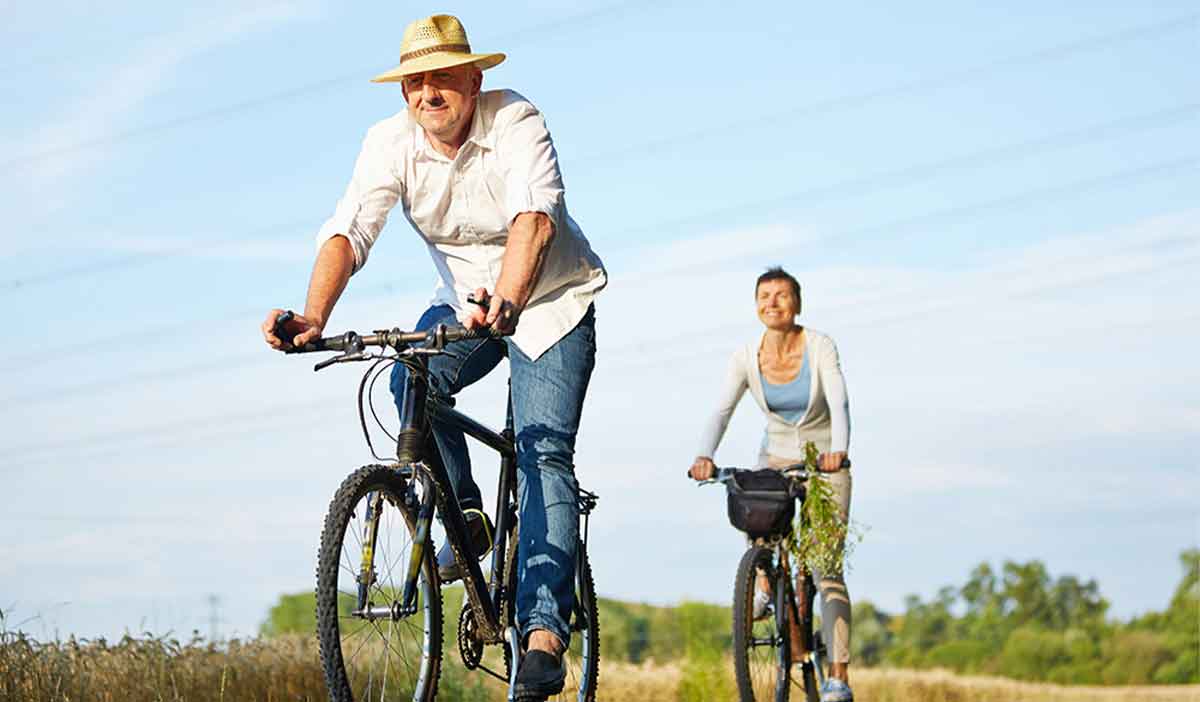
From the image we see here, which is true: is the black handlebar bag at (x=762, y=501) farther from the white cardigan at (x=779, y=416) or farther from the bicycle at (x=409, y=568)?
the bicycle at (x=409, y=568)

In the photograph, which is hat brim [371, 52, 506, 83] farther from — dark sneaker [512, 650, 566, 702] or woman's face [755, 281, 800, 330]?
woman's face [755, 281, 800, 330]

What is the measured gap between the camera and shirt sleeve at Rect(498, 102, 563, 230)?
231 inches

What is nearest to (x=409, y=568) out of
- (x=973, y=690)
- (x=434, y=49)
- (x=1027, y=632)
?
(x=434, y=49)

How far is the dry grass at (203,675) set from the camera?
782 cm

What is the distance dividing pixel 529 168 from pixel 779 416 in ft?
13.3


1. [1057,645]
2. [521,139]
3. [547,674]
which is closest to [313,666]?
[547,674]

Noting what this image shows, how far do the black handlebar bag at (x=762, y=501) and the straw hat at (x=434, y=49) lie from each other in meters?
3.89

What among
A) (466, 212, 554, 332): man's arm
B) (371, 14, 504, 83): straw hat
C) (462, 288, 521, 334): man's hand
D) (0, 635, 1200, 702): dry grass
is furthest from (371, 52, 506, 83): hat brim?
(0, 635, 1200, 702): dry grass

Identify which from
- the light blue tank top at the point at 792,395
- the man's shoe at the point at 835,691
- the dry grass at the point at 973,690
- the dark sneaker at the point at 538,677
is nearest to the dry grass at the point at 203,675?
the dry grass at the point at 973,690

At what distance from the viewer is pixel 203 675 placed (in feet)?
28.9

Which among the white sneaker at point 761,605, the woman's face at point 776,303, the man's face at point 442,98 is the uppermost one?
the woman's face at point 776,303

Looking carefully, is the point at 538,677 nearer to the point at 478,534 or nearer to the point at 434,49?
the point at 478,534

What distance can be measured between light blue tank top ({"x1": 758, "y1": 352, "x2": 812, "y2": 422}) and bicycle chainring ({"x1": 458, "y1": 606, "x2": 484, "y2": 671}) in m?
3.47

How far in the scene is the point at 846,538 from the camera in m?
9.47
